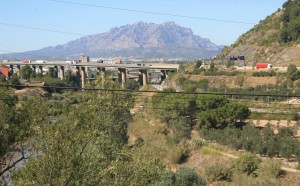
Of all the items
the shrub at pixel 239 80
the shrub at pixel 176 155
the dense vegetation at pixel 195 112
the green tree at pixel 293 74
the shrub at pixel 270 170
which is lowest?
the shrub at pixel 176 155

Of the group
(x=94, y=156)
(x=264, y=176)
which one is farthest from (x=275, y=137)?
(x=94, y=156)

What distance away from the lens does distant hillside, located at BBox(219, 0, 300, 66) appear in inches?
1922

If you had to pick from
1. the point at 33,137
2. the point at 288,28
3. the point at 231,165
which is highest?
the point at 288,28

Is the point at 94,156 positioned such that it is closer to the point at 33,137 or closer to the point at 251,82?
the point at 33,137

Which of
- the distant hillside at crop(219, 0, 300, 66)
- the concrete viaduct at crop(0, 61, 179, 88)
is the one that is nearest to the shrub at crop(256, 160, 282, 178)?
the distant hillside at crop(219, 0, 300, 66)

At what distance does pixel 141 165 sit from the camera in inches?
428

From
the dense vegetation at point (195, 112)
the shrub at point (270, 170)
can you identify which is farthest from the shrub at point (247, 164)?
the dense vegetation at point (195, 112)

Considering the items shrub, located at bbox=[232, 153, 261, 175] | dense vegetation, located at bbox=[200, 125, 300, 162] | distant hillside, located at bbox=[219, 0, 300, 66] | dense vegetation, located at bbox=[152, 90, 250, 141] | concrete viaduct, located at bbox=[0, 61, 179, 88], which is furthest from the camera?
concrete viaduct, located at bbox=[0, 61, 179, 88]

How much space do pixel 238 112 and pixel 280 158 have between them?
6.68 m

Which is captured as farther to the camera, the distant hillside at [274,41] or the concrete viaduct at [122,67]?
the concrete viaduct at [122,67]

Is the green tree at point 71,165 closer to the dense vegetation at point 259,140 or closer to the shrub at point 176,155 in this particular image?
the dense vegetation at point 259,140

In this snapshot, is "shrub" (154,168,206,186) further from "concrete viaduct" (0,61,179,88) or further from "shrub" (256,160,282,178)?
"concrete viaduct" (0,61,179,88)

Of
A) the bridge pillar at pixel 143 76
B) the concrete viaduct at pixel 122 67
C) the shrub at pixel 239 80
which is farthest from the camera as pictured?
the bridge pillar at pixel 143 76

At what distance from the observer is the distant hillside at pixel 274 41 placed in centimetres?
4881
